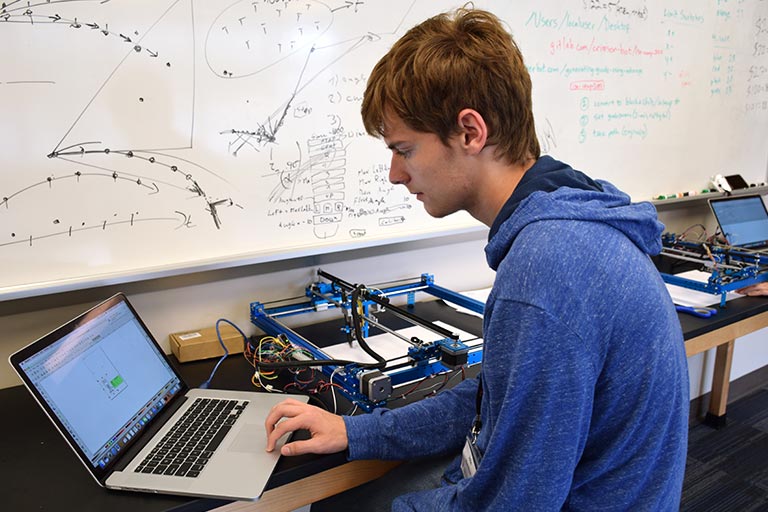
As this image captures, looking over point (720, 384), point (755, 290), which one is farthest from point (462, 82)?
point (720, 384)

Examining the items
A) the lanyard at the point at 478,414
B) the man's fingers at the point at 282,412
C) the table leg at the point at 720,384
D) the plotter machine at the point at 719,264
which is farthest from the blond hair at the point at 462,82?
the table leg at the point at 720,384

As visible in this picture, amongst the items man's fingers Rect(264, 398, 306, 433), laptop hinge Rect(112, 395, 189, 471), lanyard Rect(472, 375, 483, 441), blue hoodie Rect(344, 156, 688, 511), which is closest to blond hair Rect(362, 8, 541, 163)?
blue hoodie Rect(344, 156, 688, 511)

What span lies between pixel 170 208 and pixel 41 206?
28 centimetres

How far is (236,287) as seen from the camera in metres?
1.65

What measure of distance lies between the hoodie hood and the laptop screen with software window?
0.73 m

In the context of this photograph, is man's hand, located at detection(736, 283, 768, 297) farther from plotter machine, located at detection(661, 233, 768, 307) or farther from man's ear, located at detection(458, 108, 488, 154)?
man's ear, located at detection(458, 108, 488, 154)

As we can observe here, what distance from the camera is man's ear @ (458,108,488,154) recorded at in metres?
0.89

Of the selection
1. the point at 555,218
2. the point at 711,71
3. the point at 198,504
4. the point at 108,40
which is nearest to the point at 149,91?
the point at 108,40

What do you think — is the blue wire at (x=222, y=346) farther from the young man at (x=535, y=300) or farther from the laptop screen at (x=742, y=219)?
the laptop screen at (x=742, y=219)

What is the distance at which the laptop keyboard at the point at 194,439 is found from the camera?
3.29 ft

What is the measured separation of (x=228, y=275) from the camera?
162 centimetres

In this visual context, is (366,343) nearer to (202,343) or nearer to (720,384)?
(202,343)

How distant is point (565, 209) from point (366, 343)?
79cm

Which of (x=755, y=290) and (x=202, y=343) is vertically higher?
(x=755, y=290)
